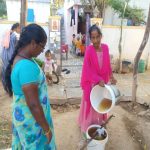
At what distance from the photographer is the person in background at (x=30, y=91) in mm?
1844

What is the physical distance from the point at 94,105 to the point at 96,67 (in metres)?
0.52

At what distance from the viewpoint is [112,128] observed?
411 centimetres

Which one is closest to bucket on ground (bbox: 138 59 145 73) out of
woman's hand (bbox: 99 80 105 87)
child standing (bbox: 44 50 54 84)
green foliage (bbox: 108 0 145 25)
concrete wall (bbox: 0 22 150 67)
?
concrete wall (bbox: 0 22 150 67)

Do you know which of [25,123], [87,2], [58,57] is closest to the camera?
[25,123]

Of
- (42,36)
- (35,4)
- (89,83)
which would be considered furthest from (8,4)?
(42,36)

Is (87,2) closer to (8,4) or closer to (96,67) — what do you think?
(8,4)

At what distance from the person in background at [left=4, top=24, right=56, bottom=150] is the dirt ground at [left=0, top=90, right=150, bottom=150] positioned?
1505 millimetres

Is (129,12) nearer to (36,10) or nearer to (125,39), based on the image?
(125,39)

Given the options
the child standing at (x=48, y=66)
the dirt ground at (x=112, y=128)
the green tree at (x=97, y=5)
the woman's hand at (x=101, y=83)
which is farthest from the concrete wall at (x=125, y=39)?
the woman's hand at (x=101, y=83)

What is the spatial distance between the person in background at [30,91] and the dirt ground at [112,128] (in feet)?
4.94

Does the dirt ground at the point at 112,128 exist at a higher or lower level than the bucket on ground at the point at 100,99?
lower

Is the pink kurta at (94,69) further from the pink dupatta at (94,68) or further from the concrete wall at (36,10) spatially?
the concrete wall at (36,10)

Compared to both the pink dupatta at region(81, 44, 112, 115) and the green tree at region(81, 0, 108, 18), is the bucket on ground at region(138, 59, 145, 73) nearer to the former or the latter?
the green tree at region(81, 0, 108, 18)

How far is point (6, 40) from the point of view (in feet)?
17.5
